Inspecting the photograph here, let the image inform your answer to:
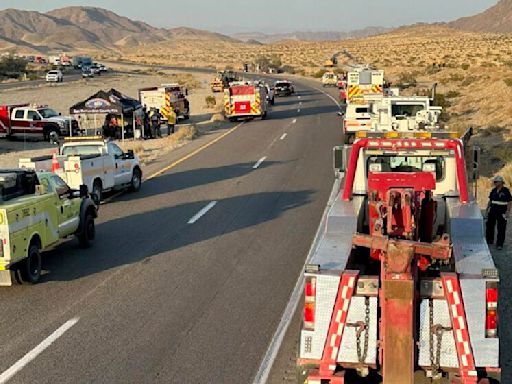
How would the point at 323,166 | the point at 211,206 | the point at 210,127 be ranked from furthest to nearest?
the point at 210,127 < the point at 323,166 < the point at 211,206

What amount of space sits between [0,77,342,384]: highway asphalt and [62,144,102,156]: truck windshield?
1.53 metres

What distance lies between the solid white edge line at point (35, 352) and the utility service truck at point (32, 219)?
1.90 m

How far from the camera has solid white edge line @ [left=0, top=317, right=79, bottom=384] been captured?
8617mm

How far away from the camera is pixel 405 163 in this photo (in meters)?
10.3

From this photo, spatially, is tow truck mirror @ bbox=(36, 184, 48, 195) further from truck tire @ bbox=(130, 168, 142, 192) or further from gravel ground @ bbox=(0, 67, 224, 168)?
gravel ground @ bbox=(0, 67, 224, 168)

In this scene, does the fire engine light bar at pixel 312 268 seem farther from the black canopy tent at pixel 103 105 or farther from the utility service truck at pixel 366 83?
the utility service truck at pixel 366 83

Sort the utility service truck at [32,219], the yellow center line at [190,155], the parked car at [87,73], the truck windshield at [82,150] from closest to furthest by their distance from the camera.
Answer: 1. the utility service truck at [32,219]
2. the truck windshield at [82,150]
3. the yellow center line at [190,155]
4. the parked car at [87,73]

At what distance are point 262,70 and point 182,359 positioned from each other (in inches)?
4822

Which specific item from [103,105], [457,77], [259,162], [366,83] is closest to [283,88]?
[457,77]

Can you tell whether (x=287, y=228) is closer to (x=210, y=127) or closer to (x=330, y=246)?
(x=330, y=246)

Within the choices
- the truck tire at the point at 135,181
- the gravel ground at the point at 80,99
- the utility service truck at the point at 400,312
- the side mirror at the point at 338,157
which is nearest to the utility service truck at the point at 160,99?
the gravel ground at the point at 80,99

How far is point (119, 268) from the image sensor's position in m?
13.3

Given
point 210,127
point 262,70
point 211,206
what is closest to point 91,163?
point 211,206

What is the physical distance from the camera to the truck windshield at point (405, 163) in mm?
10047
